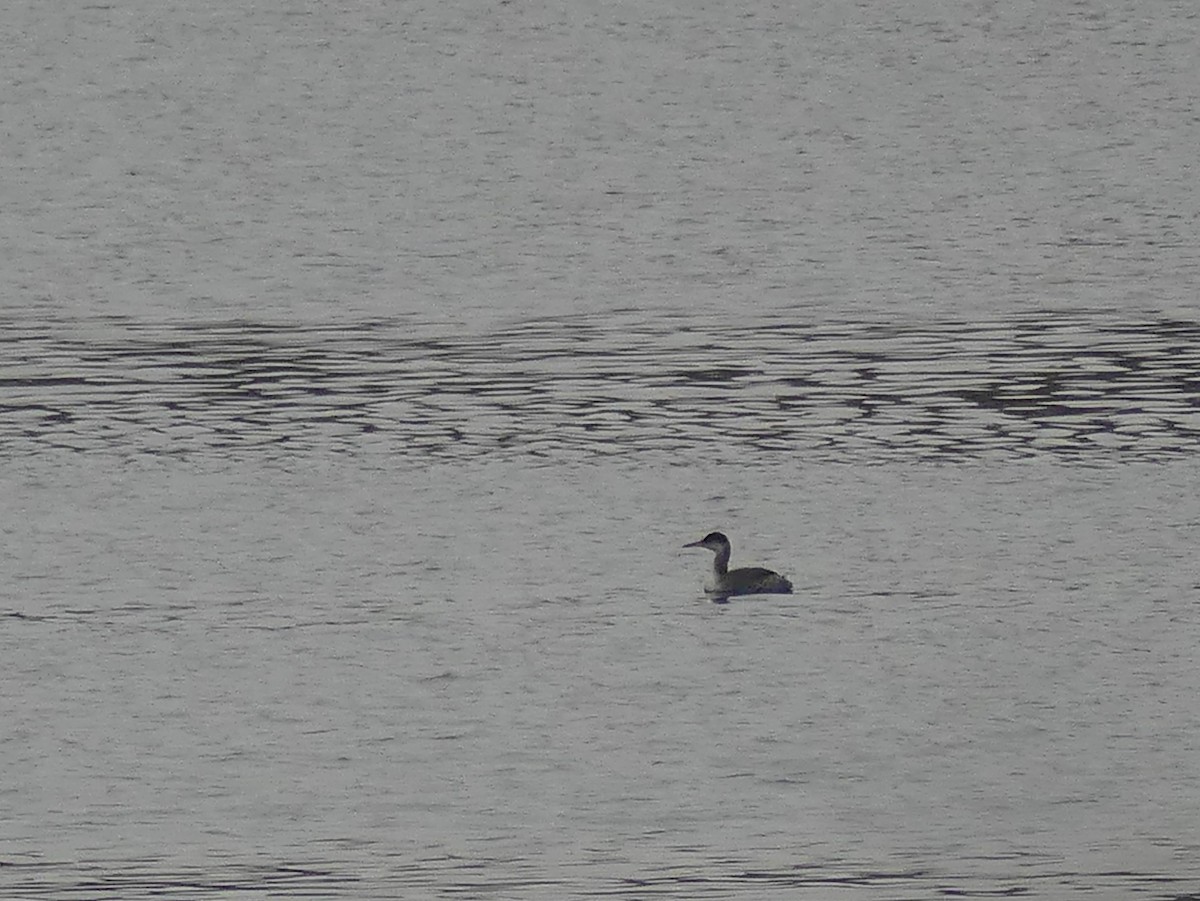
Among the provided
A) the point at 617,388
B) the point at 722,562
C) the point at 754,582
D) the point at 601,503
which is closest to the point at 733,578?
the point at 754,582

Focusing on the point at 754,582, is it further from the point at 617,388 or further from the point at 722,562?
the point at 617,388

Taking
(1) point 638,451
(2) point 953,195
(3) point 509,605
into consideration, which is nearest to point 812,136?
(2) point 953,195

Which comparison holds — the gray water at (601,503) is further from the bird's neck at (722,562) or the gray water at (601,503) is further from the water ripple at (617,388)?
the bird's neck at (722,562)

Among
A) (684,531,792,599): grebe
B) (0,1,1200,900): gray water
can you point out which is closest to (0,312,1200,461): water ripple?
(0,1,1200,900): gray water

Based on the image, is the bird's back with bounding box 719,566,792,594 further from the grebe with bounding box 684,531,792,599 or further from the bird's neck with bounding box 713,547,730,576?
the bird's neck with bounding box 713,547,730,576

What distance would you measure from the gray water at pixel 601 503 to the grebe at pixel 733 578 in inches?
4.8

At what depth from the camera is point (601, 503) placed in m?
18.5

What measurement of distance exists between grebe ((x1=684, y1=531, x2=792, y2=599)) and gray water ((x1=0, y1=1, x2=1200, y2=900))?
0.40 ft

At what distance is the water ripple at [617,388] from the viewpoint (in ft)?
66.1

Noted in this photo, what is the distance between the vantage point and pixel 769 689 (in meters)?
14.6

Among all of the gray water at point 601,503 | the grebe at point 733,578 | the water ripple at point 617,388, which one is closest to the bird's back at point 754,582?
the grebe at point 733,578

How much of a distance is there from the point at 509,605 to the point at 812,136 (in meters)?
20.7

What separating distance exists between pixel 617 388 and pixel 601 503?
11.5 feet

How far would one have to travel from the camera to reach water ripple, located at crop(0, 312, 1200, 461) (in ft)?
66.1
